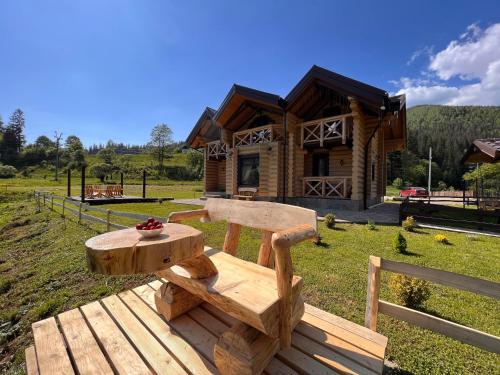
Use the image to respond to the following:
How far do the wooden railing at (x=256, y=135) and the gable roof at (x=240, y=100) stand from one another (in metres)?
1.16

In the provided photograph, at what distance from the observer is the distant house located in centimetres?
1048

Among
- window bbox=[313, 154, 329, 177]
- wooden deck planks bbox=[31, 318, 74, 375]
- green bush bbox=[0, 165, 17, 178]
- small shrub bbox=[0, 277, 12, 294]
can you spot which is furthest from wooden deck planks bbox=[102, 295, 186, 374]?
green bush bbox=[0, 165, 17, 178]

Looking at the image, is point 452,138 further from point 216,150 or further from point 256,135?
point 256,135

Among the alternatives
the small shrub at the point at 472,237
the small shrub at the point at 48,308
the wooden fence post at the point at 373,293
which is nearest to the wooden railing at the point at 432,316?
the wooden fence post at the point at 373,293

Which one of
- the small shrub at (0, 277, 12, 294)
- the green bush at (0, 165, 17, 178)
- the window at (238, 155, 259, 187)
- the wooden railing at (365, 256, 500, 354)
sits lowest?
the small shrub at (0, 277, 12, 294)

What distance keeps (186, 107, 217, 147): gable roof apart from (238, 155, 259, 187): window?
4620 mm

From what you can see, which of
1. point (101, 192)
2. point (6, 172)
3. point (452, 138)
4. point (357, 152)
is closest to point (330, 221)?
point (357, 152)

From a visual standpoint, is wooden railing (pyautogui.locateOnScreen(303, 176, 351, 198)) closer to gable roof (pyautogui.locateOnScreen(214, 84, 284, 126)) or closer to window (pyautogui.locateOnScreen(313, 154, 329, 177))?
window (pyautogui.locateOnScreen(313, 154, 329, 177))

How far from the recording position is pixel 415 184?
6231 cm

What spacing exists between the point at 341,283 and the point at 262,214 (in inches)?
81.3

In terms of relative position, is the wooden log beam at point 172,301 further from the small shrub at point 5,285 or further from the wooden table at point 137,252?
the small shrub at point 5,285

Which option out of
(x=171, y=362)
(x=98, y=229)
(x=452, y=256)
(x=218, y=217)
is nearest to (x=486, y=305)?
A: (x=452, y=256)

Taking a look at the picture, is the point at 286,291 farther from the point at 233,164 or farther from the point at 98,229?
the point at 233,164

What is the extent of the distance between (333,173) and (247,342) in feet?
39.5
